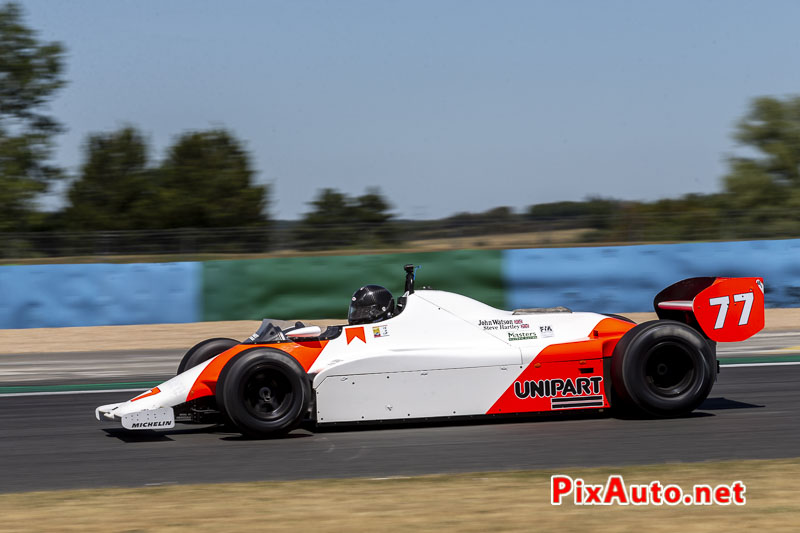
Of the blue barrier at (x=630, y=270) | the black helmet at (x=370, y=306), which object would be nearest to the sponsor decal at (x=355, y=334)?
the black helmet at (x=370, y=306)

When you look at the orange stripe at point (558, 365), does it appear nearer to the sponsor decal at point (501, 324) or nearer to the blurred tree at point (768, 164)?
the sponsor decal at point (501, 324)

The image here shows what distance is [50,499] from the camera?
20.0 ft

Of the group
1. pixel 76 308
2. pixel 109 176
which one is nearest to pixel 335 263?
pixel 76 308

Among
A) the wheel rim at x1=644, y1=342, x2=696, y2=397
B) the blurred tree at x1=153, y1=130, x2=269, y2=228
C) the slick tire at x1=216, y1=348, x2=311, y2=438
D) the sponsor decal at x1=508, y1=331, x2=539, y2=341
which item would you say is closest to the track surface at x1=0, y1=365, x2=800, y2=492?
the slick tire at x1=216, y1=348, x2=311, y2=438

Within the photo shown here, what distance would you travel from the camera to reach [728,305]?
8.38 metres

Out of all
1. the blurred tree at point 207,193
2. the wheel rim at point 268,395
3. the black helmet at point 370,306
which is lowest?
the wheel rim at point 268,395

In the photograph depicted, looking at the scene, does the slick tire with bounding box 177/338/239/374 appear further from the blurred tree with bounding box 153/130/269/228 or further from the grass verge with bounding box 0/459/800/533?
the blurred tree with bounding box 153/130/269/228

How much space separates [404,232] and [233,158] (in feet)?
77.2

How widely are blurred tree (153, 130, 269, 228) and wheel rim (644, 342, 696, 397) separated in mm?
33241

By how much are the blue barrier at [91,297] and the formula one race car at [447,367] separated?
998 cm

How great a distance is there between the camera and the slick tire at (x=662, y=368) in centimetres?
802

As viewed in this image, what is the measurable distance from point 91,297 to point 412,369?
11.5 m

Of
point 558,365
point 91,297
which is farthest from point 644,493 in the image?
point 91,297

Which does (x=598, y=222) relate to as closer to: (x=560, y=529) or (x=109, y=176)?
(x=560, y=529)
